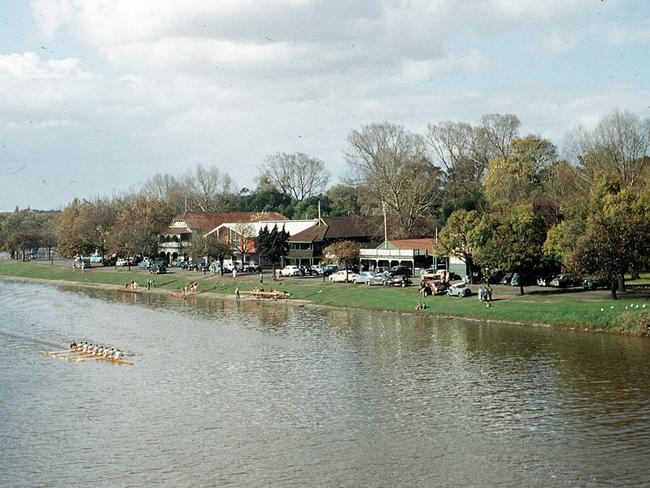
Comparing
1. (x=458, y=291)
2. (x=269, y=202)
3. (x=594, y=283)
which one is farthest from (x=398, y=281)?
(x=269, y=202)

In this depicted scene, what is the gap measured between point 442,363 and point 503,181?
192 feet

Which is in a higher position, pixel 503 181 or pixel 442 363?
pixel 503 181

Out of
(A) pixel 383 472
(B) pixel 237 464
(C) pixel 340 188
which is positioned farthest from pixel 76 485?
(C) pixel 340 188

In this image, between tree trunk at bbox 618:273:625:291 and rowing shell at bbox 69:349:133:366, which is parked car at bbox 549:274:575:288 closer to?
tree trunk at bbox 618:273:625:291

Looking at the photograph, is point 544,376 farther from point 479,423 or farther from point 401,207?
point 401,207

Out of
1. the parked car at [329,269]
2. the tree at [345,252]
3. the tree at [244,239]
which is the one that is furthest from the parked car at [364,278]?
the tree at [244,239]

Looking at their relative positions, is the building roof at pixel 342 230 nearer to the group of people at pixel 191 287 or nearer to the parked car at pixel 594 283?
the group of people at pixel 191 287

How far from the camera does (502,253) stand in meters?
66.4

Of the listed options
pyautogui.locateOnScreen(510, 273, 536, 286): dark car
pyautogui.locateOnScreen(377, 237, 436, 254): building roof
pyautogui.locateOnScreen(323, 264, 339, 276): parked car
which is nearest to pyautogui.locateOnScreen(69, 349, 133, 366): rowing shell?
pyautogui.locateOnScreen(510, 273, 536, 286): dark car

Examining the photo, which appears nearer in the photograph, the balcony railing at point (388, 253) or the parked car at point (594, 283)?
the parked car at point (594, 283)

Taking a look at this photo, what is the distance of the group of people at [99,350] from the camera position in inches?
1939

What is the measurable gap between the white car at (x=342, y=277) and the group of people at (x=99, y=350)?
1418 inches

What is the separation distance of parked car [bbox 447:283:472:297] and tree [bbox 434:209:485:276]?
317 cm

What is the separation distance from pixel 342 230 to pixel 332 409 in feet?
233
